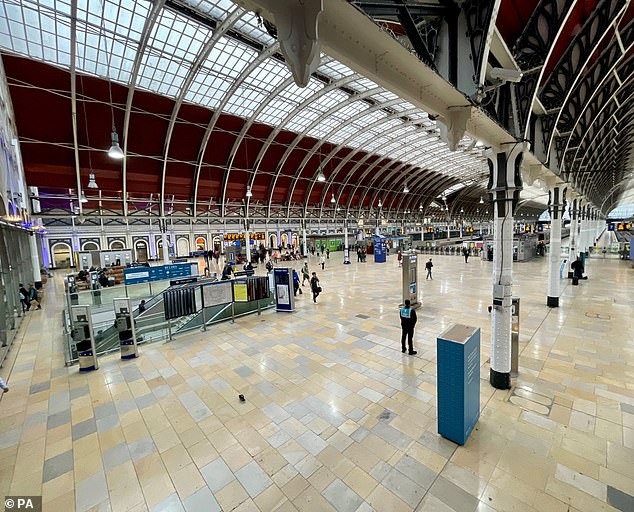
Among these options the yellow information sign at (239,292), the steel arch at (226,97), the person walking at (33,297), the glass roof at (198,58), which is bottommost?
the person walking at (33,297)

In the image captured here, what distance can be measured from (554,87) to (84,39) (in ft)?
63.5

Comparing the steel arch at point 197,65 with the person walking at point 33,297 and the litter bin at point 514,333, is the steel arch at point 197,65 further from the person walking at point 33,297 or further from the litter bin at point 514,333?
the litter bin at point 514,333

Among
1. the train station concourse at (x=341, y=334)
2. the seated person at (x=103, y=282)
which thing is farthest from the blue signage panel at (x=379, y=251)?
the seated person at (x=103, y=282)

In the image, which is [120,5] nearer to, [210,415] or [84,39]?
[84,39]

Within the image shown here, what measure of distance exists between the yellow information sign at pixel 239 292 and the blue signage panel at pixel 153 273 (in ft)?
28.9

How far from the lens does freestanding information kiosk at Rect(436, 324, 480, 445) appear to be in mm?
3557

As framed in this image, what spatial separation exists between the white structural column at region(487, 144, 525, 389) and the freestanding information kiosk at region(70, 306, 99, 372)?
853 centimetres

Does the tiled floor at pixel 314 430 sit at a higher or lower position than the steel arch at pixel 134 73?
lower

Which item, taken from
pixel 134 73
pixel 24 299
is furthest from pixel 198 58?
pixel 24 299

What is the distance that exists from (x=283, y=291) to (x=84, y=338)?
581cm

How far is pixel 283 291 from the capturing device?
10.3 metres

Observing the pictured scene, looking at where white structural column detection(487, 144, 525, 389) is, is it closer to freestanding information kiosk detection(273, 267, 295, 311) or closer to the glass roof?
the glass roof

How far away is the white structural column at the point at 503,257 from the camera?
4.84m

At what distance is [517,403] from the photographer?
4461 millimetres
